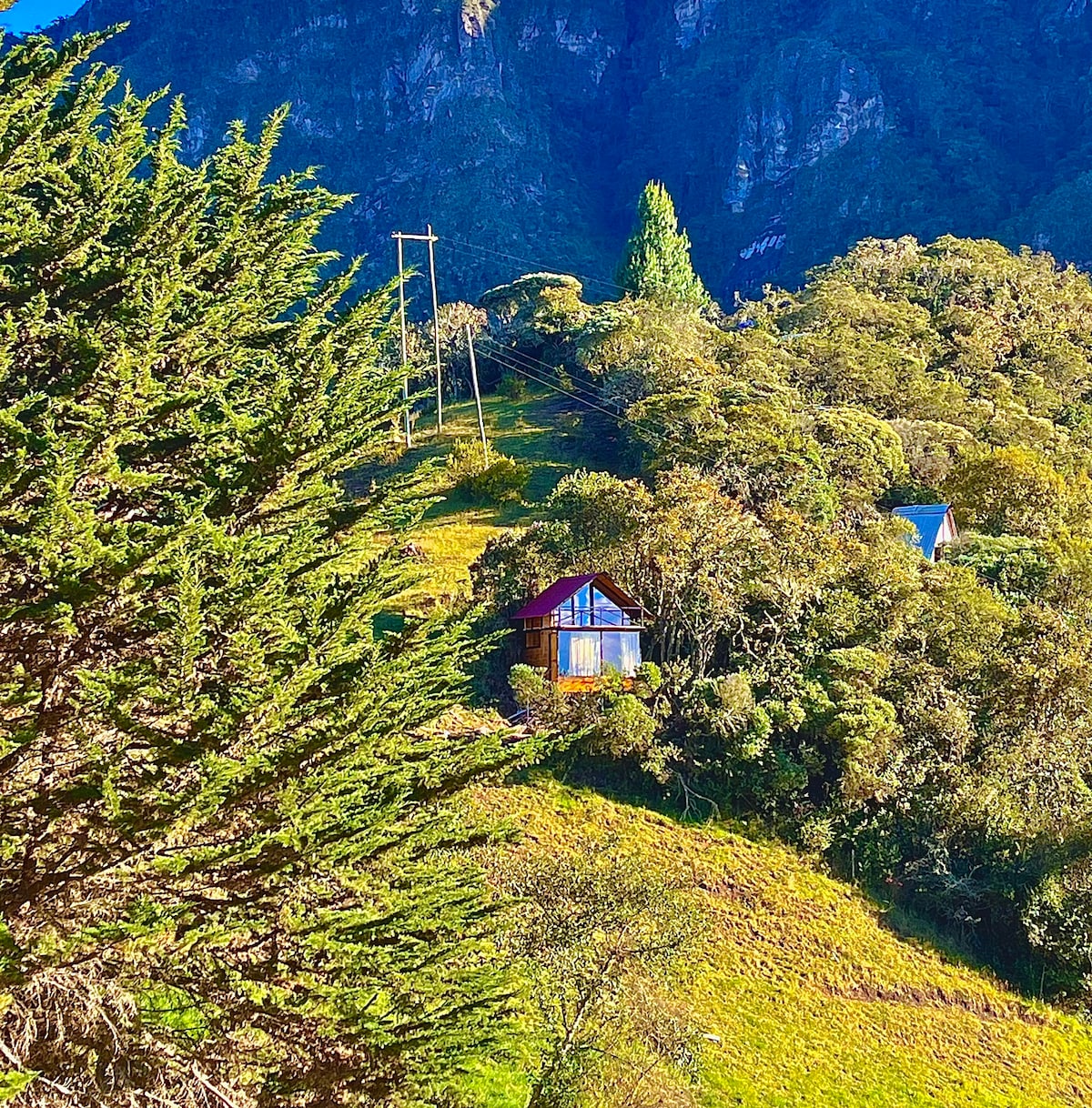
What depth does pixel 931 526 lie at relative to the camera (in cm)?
3506

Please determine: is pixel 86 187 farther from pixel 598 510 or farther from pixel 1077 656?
pixel 1077 656

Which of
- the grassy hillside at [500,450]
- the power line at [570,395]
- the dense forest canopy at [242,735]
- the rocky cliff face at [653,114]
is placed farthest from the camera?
the rocky cliff face at [653,114]

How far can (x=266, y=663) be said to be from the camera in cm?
844

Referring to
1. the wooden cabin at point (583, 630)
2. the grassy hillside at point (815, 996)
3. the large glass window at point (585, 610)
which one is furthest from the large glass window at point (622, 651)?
the grassy hillside at point (815, 996)

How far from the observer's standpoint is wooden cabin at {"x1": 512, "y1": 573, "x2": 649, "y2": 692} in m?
25.7

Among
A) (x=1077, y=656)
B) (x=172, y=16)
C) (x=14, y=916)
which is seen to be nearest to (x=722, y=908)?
(x=1077, y=656)

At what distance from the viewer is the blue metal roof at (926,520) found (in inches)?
1358

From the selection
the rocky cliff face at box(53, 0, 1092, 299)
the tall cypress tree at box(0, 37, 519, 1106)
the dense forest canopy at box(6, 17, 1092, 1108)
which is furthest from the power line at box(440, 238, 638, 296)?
the tall cypress tree at box(0, 37, 519, 1106)

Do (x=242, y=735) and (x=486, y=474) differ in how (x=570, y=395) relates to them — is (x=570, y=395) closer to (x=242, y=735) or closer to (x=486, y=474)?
(x=486, y=474)

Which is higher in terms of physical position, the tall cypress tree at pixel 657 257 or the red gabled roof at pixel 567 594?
the tall cypress tree at pixel 657 257

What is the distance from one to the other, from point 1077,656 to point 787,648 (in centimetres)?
755

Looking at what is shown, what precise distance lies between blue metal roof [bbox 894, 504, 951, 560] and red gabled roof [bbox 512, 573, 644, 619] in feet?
40.5

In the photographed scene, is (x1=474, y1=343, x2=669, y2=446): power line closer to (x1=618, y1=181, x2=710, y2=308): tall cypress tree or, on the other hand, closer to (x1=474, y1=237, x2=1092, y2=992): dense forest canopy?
(x1=474, y1=237, x2=1092, y2=992): dense forest canopy

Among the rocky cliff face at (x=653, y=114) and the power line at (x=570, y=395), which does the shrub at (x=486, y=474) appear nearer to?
the power line at (x=570, y=395)
